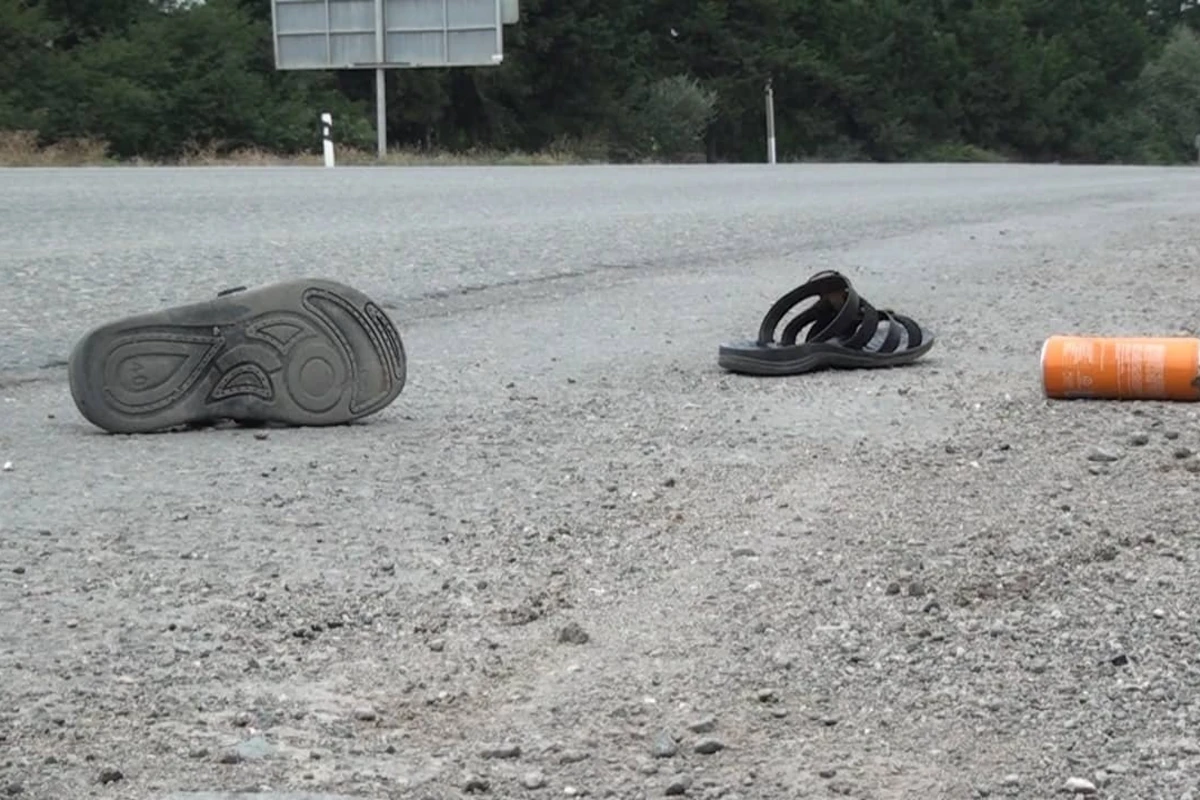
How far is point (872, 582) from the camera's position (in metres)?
3.43

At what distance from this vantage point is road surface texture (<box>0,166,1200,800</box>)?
265 centimetres

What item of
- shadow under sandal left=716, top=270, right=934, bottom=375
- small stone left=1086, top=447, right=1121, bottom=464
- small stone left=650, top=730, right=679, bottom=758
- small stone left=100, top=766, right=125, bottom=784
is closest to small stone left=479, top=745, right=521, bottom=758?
small stone left=650, top=730, right=679, bottom=758

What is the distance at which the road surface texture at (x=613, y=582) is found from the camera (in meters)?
2.65

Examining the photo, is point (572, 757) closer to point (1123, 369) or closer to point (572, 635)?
point (572, 635)

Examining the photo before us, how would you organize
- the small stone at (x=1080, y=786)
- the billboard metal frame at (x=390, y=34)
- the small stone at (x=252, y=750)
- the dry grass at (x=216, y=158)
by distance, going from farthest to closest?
the billboard metal frame at (x=390, y=34) → the dry grass at (x=216, y=158) → the small stone at (x=252, y=750) → the small stone at (x=1080, y=786)

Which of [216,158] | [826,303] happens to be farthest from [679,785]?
[216,158]

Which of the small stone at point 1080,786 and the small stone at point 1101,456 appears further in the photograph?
the small stone at point 1101,456

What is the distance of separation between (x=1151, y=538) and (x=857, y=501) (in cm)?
64

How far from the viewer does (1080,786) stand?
2.53 meters

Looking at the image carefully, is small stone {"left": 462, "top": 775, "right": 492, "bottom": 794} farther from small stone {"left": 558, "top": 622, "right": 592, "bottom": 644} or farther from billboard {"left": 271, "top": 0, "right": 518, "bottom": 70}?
billboard {"left": 271, "top": 0, "right": 518, "bottom": 70}

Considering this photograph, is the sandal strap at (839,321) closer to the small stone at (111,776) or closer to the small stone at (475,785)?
the small stone at (475,785)

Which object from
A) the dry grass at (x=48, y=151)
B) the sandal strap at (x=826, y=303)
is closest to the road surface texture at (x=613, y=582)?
the sandal strap at (x=826, y=303)

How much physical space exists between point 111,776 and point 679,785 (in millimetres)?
744

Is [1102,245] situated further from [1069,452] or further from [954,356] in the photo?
[1069,452]
